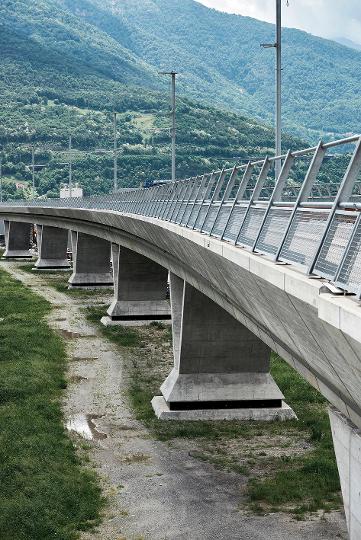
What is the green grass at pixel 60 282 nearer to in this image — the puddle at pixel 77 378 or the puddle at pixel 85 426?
the puddle at pixel 77 378

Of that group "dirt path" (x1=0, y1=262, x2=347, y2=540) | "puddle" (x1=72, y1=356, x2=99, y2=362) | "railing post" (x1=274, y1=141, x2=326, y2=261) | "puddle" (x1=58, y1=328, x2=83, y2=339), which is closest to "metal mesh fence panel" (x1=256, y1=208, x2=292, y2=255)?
"railing post" (x1=274, y1=141, x2=326, y2=261)

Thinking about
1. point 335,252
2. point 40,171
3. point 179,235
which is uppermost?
point 335,252

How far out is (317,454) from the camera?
26.7 meters

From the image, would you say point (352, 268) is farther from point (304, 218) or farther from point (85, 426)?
point (85, 426)

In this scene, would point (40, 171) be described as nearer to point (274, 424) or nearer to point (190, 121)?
point (190, 121)

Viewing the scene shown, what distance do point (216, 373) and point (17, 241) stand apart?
301 ft

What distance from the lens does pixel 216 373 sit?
31500 millimetres

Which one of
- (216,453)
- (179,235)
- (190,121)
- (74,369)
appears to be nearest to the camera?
(179,235)

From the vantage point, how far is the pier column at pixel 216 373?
30.8 m

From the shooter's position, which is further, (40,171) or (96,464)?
(40,171)

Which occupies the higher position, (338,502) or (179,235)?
(179,235)

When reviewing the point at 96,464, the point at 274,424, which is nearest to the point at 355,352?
the point at 96,464

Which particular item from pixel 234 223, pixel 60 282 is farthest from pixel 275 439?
pixel 60 282

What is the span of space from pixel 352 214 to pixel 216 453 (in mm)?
16139
